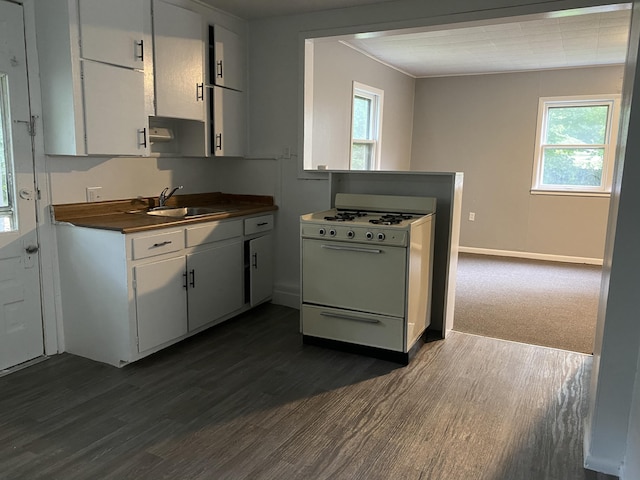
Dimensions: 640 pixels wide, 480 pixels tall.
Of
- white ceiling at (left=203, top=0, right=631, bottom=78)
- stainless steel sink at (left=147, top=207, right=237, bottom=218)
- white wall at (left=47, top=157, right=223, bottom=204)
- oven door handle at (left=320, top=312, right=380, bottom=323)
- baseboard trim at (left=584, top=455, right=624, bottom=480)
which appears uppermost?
white ceiling at (left=203, top=0, right=631, bottom=78)

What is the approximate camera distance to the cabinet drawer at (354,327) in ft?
10.0

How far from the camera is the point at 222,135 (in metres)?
3.92

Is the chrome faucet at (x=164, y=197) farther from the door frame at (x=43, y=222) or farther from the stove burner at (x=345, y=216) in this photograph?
the stove burner at (x=345, y=216)

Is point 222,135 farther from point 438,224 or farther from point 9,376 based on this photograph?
point 9,376

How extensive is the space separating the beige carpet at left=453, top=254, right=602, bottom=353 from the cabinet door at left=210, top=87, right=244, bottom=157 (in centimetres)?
232

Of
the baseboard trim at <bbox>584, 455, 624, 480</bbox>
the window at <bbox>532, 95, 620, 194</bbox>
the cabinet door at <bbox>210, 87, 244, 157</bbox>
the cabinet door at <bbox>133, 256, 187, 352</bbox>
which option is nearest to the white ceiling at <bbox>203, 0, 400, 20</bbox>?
the cabinet door at <bbox>210, 87, 244, 157</bbox>

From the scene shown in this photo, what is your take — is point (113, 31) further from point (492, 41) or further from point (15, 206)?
point (492, 41)

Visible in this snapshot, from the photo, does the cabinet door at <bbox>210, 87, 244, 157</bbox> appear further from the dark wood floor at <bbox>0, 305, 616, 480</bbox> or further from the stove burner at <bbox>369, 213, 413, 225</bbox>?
the dark wood floor at <bbox>0, 305, 616, 480</bbox>

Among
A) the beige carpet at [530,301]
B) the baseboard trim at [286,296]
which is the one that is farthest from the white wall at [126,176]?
the beige carpet at [530,301]

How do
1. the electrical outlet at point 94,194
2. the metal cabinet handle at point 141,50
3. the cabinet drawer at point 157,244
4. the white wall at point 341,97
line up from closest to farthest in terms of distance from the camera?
the cabinet drawer at point 157,244 < the metal cabinet handle at point 141,50 < the electrical outlet at point 94,194 < the white wall at point 341,97

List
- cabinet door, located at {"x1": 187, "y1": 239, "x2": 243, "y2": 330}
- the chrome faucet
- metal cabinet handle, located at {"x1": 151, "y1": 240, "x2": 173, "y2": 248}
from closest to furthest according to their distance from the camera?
1. metal cabinet handle, located at {"x1": 151, "y1": 240, "x2": 173, "y2": 248}
2. cabinet door, located at {"x1": 187, "y1": 239, "x2": 243, "y2": 330}
3. the chrome faucet

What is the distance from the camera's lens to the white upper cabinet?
273 cm

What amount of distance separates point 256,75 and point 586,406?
337 centimetres

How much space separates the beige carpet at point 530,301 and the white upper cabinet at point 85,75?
2.87m
